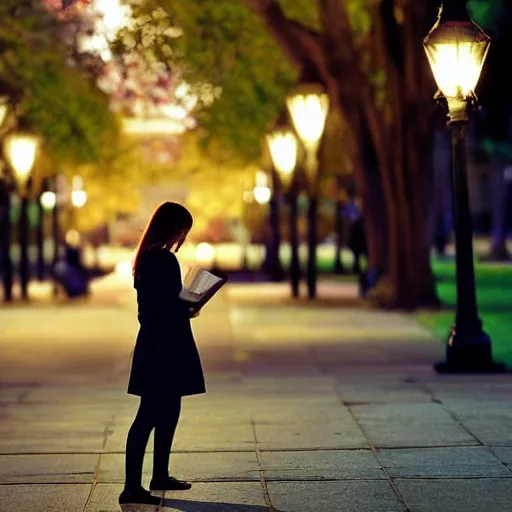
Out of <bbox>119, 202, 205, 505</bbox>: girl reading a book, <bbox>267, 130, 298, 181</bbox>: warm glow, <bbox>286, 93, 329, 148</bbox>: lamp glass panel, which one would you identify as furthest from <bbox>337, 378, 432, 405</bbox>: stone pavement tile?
<bbox>267, 130, 298, 181</bbox>: warm glow

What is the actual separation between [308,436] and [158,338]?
280cm

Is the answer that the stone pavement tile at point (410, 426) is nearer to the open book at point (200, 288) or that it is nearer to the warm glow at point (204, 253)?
the open book at point (200, 288)

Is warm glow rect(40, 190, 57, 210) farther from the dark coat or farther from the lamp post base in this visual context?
the dark coat

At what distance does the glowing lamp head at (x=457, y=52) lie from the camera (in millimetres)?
14953

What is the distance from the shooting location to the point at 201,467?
32.4ft

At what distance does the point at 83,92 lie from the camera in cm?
3272

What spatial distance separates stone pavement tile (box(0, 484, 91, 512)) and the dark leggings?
35 cm

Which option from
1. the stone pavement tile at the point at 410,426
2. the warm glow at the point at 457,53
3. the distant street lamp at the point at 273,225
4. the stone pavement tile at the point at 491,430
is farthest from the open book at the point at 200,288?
the distant street lamp at the point at 273,225

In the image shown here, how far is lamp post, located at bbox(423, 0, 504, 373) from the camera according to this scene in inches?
590

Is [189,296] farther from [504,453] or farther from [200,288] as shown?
[504,453]

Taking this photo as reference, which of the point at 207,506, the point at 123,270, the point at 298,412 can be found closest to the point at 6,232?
the point at 123,270

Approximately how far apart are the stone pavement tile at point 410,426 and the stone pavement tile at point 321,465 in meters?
0.53

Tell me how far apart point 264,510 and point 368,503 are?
24.4 inches

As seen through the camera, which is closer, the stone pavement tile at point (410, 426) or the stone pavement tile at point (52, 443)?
the stone pavement tile at point (52, 443)
